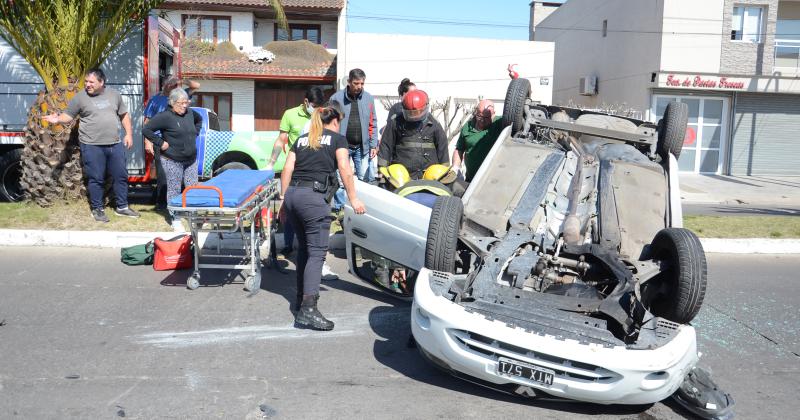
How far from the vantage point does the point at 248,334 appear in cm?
543

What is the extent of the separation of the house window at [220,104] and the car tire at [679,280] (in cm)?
2577

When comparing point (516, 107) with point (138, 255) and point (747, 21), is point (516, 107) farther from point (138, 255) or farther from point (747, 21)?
point (747, 21)

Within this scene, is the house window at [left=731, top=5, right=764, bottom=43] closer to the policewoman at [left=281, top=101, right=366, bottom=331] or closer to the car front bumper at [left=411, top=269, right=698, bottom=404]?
the policewoman at [left=281, top=101, right=366, bottom=331]

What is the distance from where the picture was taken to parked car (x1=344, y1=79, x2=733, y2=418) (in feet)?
12.5

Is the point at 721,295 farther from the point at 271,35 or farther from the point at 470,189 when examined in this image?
the point at 271,35

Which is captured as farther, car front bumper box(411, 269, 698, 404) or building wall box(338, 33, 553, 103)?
building wall box(338, 33, 553, 103)

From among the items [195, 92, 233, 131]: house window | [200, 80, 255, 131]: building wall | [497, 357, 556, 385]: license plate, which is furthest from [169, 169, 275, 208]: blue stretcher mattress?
[195, 92, 233, 131]: house window

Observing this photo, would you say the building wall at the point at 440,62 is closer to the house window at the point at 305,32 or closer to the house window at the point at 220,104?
the house window at the point at 220,104

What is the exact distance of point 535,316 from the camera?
13.3 ft

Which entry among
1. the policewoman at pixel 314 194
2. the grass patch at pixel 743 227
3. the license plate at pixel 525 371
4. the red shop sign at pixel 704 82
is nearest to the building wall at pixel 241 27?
the red shop sign at pixel 704 82

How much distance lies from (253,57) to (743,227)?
860 inches

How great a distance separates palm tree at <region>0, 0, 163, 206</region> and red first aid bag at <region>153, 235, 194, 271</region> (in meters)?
2.98

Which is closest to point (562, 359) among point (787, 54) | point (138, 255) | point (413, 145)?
point (413, 145)

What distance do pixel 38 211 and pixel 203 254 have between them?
10.3 feet
